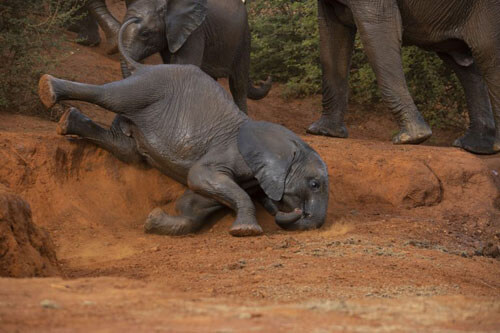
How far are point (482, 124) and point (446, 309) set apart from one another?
5.90 m

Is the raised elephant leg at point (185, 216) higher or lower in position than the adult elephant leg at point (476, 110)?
higher

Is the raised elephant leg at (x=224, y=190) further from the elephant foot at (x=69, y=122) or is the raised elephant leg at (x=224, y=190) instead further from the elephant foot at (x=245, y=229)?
the elephant foot at (x=69, y=122)

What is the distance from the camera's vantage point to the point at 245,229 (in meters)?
6.00

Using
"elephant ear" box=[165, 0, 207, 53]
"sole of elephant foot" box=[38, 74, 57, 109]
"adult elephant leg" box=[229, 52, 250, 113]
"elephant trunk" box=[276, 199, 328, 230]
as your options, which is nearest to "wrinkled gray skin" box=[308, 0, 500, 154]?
"adult elephant leg" box=[229, 52, 250, 113]

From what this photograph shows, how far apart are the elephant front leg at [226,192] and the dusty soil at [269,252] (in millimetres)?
121

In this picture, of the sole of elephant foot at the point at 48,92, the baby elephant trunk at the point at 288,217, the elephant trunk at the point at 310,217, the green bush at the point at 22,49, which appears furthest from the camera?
the green bush at the point at 22,49

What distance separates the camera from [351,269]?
16.2 ft

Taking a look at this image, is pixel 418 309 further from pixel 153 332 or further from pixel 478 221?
pixel 478 221

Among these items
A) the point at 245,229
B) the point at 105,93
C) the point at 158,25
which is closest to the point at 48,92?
the point at 105,93

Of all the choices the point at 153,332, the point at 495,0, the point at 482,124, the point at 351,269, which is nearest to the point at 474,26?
the point at 495,0

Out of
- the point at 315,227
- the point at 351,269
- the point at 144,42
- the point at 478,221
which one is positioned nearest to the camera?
the point at 351,269

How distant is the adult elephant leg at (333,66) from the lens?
938cm

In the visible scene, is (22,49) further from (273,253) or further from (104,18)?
(273,253)

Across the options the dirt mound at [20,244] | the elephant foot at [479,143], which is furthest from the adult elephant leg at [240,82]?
the dirt mound at [20,244]
